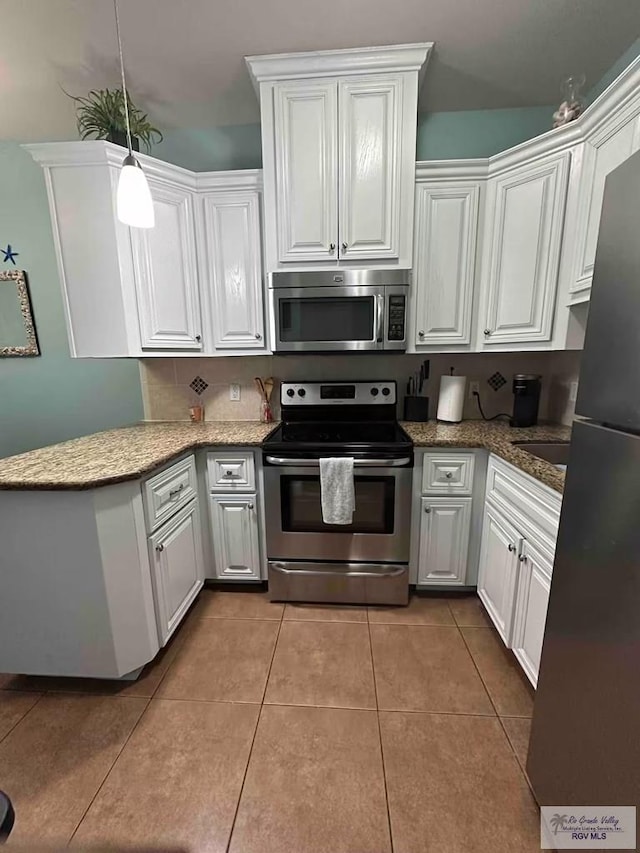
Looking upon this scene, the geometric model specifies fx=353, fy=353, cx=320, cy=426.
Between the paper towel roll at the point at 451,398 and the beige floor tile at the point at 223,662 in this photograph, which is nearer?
the beige floor tile at the point at 223,662

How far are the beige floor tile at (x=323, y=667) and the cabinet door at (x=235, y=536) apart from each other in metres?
0.41

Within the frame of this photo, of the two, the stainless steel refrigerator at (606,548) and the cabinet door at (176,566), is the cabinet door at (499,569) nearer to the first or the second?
the stainless steel refrigerator at (606,548)

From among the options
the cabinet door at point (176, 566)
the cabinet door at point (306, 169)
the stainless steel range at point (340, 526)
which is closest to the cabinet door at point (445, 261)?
the cabinet door at point (306, 169)

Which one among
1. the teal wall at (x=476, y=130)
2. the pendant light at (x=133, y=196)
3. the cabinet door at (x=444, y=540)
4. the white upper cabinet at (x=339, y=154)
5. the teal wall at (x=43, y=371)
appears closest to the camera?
the pendant light at (x=133, y=196)

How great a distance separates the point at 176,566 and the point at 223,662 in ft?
1.62

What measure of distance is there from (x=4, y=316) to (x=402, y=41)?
3003 millimetres

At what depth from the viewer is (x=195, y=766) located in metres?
1.22

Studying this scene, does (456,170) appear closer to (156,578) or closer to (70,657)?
(156,578)

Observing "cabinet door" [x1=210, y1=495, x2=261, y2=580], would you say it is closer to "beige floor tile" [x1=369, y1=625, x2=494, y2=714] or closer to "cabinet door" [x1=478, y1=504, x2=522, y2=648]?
"beige floor tile" [x1=369, y1=625, x2=494, y2=714]

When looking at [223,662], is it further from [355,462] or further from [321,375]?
[321,375]

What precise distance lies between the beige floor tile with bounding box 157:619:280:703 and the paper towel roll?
1554 millimetres

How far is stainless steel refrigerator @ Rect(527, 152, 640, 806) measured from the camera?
71cm

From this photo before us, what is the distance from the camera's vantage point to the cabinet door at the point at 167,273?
1.95 meters

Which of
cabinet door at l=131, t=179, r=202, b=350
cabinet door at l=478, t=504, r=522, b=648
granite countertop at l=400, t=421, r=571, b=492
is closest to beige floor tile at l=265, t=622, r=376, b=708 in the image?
cabinet door at l=478, t=504, r=522, b=648
